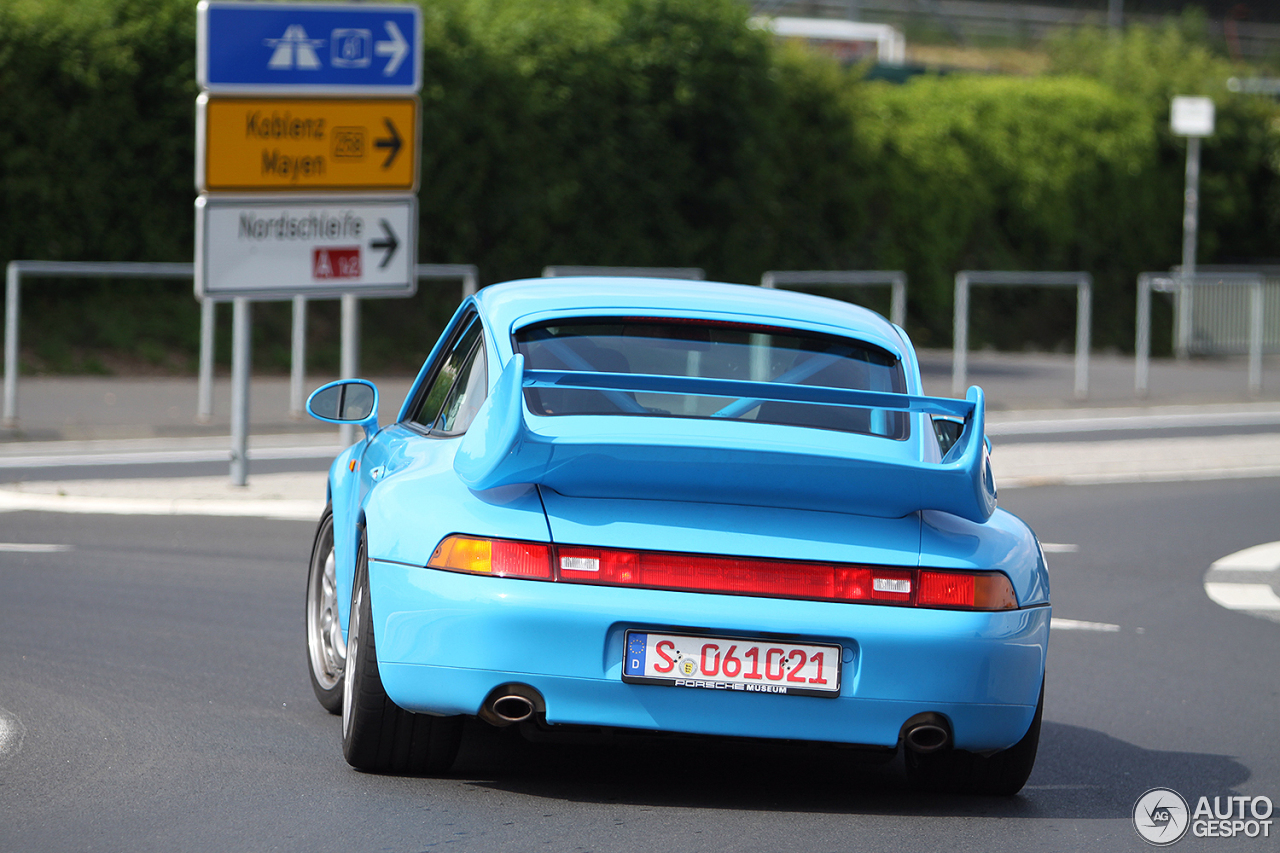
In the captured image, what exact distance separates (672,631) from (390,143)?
8.97 metres

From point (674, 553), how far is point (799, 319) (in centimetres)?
121

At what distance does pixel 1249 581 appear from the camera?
1036 cm

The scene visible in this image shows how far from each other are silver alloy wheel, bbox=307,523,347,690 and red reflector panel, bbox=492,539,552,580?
1.40 meters

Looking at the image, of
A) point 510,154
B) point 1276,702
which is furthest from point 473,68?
point 1276,702

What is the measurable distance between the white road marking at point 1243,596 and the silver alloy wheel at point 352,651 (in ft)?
18.6

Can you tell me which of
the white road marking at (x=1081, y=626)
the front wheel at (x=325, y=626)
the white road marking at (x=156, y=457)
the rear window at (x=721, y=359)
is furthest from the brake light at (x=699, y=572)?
the white road marking at (x=156, y=457)

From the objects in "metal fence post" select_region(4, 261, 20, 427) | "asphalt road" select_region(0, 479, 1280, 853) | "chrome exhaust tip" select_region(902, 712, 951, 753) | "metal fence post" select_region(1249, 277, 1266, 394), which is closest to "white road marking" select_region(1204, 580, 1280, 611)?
"asphalt road" select_region(0, 479, 1280, 853)

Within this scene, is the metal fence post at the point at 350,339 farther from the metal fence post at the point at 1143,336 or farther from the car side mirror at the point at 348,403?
the metal fence post at the point at 1143,336

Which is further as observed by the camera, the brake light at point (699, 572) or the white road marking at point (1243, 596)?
the white road marking at point (1243, 596)

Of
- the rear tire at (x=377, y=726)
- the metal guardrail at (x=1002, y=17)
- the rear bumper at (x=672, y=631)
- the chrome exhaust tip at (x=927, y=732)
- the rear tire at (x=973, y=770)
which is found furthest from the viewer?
the metal guardrail at (x=1002, y=17)

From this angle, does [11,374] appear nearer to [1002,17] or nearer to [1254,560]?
[1254,560]

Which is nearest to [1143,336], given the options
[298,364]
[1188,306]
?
[1188,306]

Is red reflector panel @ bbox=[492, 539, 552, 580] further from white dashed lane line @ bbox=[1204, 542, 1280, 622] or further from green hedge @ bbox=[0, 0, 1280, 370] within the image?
green hedge @ bbox=[0, 0, 1280, 370]

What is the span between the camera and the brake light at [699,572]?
4.63 metres
